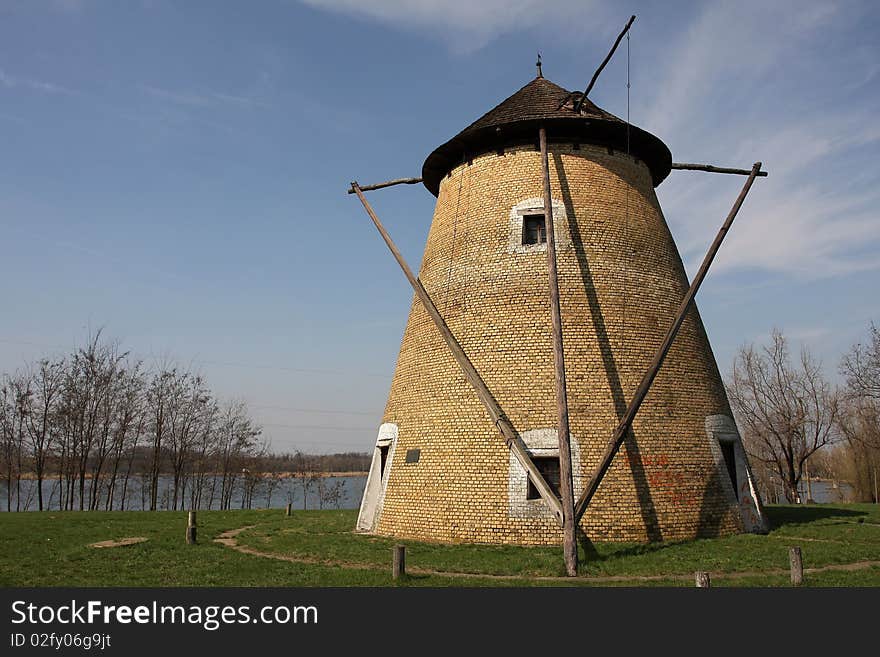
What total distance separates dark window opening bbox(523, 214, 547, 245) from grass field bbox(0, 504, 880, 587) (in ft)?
21.6

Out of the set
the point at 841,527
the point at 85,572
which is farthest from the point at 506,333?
the point at 841,527

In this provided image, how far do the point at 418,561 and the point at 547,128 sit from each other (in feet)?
32.3

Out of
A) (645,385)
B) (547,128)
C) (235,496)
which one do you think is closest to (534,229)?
(547,128)

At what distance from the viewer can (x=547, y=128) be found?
1448cm

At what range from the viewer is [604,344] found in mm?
12898

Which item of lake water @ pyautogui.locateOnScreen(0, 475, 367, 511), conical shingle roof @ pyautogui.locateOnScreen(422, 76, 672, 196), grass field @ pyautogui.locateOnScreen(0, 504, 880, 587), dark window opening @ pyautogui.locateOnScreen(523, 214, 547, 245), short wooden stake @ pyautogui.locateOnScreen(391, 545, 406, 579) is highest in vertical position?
conical shingle roof @ pyautogui.locateOnScreen(422, 76, 672, 196)

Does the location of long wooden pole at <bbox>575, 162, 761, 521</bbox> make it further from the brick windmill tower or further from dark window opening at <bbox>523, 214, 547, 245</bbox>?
dark window opening at <bbox>523, 214, 547, 245</bbox>

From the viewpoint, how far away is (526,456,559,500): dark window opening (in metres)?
12.0

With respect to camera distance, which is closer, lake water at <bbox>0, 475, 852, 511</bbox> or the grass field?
the grass field

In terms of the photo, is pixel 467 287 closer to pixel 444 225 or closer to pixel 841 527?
pixel 444 225

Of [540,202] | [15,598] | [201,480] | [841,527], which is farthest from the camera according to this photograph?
[201,480]

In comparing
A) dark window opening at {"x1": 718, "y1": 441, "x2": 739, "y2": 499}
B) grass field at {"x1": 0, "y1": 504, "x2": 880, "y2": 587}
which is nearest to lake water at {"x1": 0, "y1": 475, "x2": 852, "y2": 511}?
grass field at {"x1": 0, "y1": 504, "x2": 880, "y2": 587}

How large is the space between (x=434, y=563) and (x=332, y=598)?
3.83m

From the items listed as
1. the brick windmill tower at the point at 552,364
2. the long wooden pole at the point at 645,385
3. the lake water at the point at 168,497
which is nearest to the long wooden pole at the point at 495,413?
the brick windmill tower at the point at 552,364
